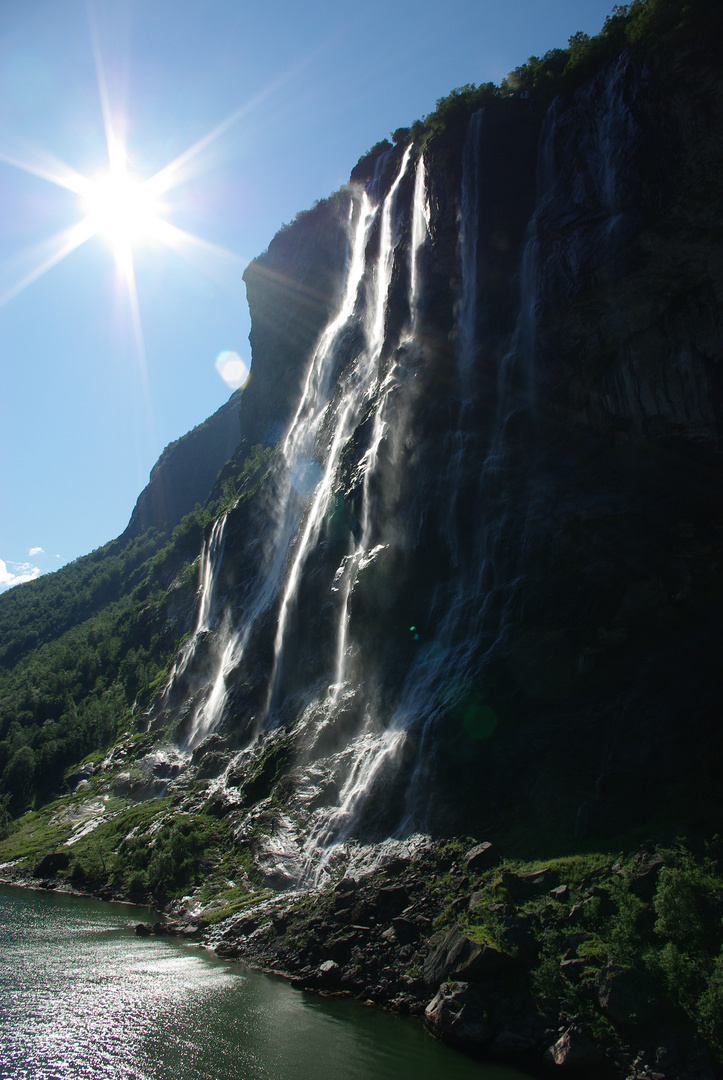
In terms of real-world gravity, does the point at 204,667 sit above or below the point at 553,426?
below

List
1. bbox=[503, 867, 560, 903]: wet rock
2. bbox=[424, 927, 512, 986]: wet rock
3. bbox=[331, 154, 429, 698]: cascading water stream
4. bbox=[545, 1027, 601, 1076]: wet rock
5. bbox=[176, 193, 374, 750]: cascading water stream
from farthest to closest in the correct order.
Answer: bbox=[176, 193, 374, 750]: cascading water stream → bbox=[331, 154, 429, 698]: cascading water stream → bbox=[503, 867, 560, 903]: wet rock → bbox=[424, 927, 512, 986]: wet rock → bbox=[545, 1027, 601, 1076]: wet rock

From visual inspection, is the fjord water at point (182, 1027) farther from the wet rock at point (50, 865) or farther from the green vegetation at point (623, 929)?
the wet rock at point (50, 865)

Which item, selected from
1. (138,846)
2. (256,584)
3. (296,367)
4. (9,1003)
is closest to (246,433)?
(296,367)

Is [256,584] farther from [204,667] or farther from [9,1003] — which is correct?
[9,1003]

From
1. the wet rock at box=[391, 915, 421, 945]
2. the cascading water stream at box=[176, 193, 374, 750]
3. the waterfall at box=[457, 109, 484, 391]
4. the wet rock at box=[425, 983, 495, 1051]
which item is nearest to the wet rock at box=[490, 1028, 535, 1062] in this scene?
the wet rock at box=[425, 983, 495, 1051]

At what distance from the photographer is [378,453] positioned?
36.7 meters

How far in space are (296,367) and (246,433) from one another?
1951 centimetres

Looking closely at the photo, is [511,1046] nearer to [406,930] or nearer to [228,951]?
[406,930]

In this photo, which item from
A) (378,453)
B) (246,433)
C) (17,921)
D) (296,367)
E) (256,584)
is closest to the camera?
(17,921)

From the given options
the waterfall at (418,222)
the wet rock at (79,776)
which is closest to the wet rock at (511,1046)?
the waterfall at (418,222)

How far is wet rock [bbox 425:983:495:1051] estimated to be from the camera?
14.6 m

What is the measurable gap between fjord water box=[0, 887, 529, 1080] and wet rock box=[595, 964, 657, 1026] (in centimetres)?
245

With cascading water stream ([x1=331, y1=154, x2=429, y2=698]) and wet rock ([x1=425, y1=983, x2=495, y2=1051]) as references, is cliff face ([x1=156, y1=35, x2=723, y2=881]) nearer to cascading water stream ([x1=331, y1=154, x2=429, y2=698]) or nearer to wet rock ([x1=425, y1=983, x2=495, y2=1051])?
cascading water stream ([x1=331, y1=154, x2=429, y2=698])

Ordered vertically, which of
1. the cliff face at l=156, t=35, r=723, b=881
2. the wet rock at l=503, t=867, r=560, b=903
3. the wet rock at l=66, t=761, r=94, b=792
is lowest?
the wet rock at l=503, t=867, r=560, b=903
